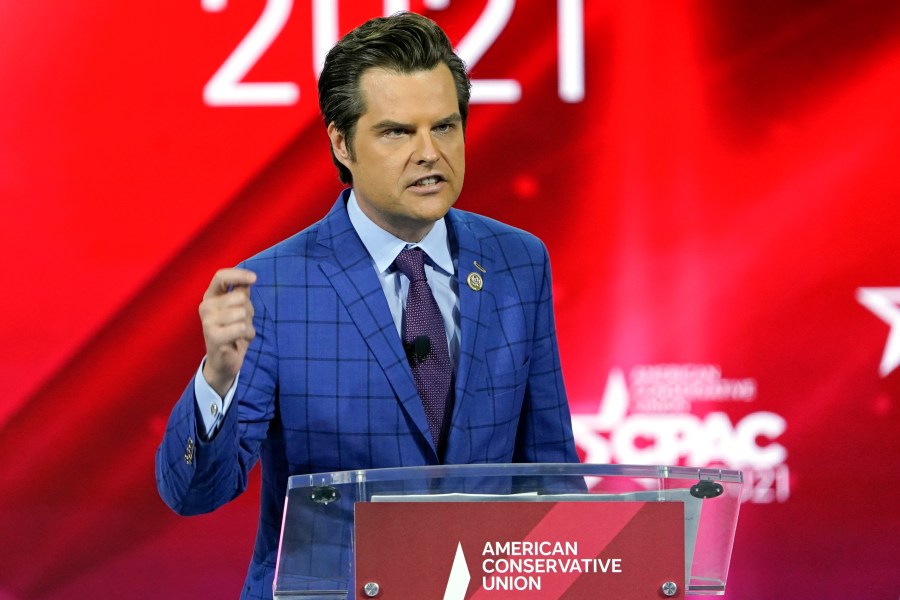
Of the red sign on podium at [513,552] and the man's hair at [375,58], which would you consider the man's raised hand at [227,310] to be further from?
the man's hair at [375,58]

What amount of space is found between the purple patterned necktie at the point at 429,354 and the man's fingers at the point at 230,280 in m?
0.48

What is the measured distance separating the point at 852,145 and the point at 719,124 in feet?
1.14

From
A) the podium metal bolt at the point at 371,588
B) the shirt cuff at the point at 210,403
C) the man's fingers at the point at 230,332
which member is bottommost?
the podium metal bolt at the point at 371,588

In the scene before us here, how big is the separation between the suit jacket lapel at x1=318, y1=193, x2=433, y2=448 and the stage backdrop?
125cm

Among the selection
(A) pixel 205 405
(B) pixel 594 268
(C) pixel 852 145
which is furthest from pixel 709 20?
(A) pixel 205 405

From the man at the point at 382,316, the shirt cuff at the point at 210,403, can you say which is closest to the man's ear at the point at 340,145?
the man at the point at 382,316

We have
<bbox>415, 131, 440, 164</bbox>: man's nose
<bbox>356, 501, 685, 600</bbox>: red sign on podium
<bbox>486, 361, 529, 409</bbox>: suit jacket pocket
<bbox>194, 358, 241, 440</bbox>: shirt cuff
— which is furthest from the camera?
<bbox>486, 361, 529, 409</bbox>: suit jacket pocket

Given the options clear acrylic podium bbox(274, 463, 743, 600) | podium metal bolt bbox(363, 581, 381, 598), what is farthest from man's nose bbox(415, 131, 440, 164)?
podium metal bolt bbox(363, 581, 381, 598)

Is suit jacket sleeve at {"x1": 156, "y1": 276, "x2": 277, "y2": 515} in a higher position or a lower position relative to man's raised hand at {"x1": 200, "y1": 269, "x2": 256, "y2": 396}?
lower

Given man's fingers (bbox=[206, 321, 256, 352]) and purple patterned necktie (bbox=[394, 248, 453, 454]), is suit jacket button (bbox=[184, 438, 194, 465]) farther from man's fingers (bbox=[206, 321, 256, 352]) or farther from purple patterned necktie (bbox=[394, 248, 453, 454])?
purple patterned necktie (bbox=[394, 248, 453, 454])

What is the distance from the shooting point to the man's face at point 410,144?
1700 mm

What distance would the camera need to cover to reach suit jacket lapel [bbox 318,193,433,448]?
1.70 metres

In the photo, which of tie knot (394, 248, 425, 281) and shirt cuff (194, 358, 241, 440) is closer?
shirt cuff (194, 358, 241, 440)

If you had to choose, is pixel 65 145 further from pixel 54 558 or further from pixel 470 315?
pixel 470 315
